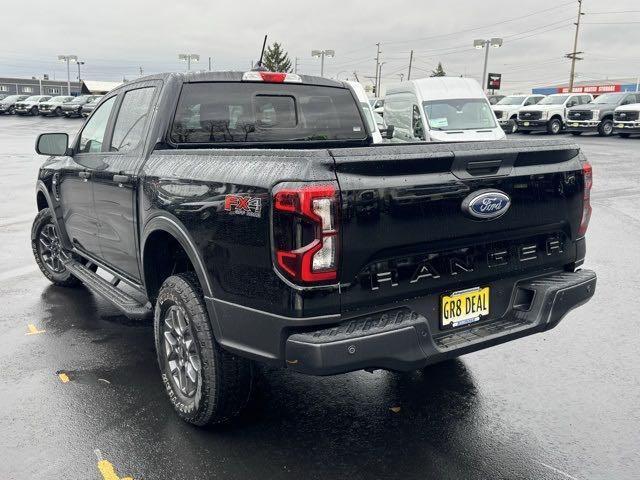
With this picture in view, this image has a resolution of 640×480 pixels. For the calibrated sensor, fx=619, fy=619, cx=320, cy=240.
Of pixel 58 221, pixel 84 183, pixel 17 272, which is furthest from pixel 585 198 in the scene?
pixel 17 272

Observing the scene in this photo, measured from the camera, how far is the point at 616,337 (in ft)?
15.9

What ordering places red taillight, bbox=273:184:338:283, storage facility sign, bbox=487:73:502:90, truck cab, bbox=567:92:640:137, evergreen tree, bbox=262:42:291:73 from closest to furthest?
1. red taillight, bbox=273:184:338:283
2. truck cab, bbox=567:92:640:137
3. storage facility sign, bbox=487:73:502:90
4. evergreen tree, bbox=262:42:291:73

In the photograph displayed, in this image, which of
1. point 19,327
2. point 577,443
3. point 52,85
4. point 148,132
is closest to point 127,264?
point 148,132

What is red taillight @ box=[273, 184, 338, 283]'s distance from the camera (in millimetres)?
2646

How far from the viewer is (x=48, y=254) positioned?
6.39m

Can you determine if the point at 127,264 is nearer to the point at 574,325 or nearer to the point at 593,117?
the point at 574,325

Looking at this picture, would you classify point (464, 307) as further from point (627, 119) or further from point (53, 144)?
point (627, 119)

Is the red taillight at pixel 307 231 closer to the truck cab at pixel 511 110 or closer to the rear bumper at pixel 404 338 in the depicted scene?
the rear bumper at pixel 404 338

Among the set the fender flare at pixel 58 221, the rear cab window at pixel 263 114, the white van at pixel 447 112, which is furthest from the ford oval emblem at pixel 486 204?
the white van at pixel 447 112

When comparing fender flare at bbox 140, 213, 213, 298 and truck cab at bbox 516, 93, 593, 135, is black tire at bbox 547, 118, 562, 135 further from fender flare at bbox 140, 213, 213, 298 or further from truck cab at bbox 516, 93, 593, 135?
fender flare at bbox 140, 213, 213, 298

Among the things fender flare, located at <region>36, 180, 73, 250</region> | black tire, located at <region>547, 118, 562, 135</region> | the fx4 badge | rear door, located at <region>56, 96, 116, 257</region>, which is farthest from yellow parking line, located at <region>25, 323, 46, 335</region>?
black tire, located at <region>547, 118, 562, 135</region>

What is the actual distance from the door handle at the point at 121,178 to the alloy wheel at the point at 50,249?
7.25 ft

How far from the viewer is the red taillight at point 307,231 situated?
104 inches

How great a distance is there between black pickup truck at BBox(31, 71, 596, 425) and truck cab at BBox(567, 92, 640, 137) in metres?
26.5
